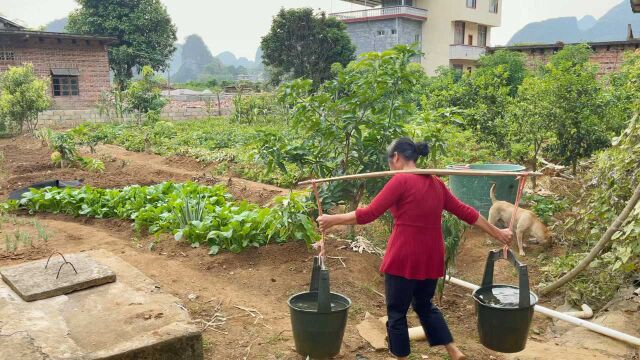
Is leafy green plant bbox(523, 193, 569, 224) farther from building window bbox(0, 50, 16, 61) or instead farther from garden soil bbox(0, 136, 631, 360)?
building window bbox(0, 50, 16, 61)

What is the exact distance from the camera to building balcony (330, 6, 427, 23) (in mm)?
34250

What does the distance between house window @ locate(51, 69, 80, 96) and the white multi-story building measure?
1740cm

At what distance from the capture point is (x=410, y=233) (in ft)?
11.3

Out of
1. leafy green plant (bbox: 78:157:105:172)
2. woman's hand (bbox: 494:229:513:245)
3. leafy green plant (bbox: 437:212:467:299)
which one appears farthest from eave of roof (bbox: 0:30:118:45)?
woman's hand (bbox: 494:229:513:245)

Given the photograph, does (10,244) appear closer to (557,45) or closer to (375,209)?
(375,209)

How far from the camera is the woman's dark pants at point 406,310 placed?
3471 mm

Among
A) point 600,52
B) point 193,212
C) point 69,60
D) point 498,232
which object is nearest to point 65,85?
point 69,60

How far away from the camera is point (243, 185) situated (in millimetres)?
9727

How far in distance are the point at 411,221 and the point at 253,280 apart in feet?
6.83

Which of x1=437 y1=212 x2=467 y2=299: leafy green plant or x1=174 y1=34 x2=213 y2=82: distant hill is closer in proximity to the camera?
x1=437 y1=212 x2=467 y2=299: leafy green plant

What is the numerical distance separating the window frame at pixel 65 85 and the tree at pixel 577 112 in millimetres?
23905

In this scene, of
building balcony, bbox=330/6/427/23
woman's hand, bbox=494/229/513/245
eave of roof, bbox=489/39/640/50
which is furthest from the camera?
building balcony, bbox=330/6/427/23

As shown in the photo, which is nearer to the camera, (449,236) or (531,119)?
(449,236)

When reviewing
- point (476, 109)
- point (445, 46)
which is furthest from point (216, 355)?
point (445, 46)
